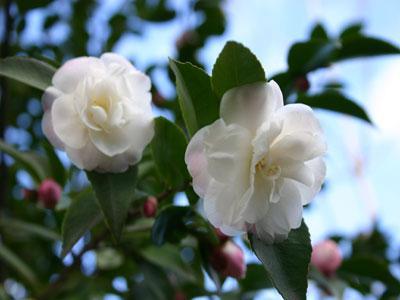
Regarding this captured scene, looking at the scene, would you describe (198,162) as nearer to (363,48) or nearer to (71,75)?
(71,75)

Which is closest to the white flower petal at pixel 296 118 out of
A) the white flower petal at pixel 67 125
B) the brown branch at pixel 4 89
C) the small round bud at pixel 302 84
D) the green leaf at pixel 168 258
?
the white flower petal at pixel 67 125

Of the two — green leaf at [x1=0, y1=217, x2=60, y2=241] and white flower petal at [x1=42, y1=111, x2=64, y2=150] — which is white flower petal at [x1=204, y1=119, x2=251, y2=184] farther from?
green leaf at [x1=0, y1=217, x2=60, y2=241]

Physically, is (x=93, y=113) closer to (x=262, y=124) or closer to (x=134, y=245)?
(x=262, y=124)

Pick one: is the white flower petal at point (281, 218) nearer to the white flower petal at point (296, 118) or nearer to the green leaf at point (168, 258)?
the white flower petal at point (296, 118)

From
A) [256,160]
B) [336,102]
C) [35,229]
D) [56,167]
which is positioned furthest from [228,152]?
[35,229]

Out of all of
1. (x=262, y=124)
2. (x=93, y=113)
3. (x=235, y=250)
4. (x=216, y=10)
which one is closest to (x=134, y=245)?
(x=235, y=250)

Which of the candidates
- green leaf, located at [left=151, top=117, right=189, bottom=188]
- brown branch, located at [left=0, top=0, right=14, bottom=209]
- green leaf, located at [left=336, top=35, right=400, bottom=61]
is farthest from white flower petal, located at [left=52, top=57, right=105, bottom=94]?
brown branch, located at [left=0, top=0, right=14, bottom=209]
